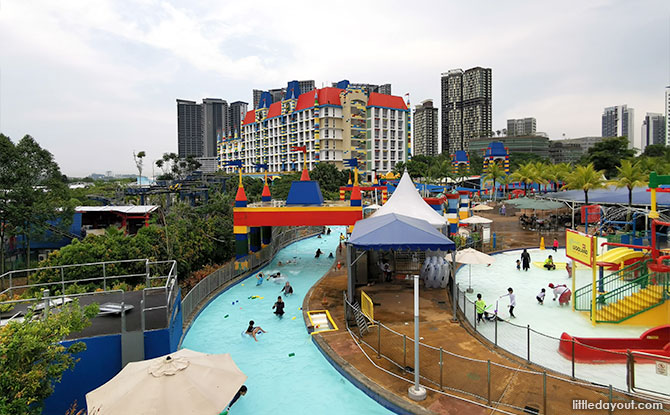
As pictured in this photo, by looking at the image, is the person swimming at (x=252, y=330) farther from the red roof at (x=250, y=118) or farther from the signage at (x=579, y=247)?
the red roof at (x=250, y=118)

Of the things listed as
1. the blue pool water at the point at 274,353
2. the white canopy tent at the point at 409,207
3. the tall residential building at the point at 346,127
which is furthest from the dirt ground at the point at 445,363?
the tall residential building at the point at 346,127

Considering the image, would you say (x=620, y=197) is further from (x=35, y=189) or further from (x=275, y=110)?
(x=275, y=110)

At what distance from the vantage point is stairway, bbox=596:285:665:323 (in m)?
14.0

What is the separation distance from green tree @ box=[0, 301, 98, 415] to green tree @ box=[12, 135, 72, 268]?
20.3 m

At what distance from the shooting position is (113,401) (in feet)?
25.3

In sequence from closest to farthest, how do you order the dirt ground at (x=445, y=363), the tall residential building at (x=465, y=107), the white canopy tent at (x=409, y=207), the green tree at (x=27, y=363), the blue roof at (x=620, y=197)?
the green tree at (x=27, y=363) < the dirt ground at (x=445, y=363) < the white canopy tent at (x=409, y=207) < the blue roof at (x=620, y=197) < the tall residential building at (x=465, y=107)

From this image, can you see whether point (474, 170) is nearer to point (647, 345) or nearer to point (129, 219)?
point (129, 219)

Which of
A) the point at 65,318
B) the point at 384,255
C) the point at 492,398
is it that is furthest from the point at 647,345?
the point at 65,318

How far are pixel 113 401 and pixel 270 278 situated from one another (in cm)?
1593

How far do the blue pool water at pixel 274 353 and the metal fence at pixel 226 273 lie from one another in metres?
0.58

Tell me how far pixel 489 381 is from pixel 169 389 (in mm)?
6956

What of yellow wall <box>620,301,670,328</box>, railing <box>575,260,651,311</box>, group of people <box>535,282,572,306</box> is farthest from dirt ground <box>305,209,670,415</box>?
yellow wall <box>620,301,670,328</box>

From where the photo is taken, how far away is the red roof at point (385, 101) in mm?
86750

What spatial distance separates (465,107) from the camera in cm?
18275
